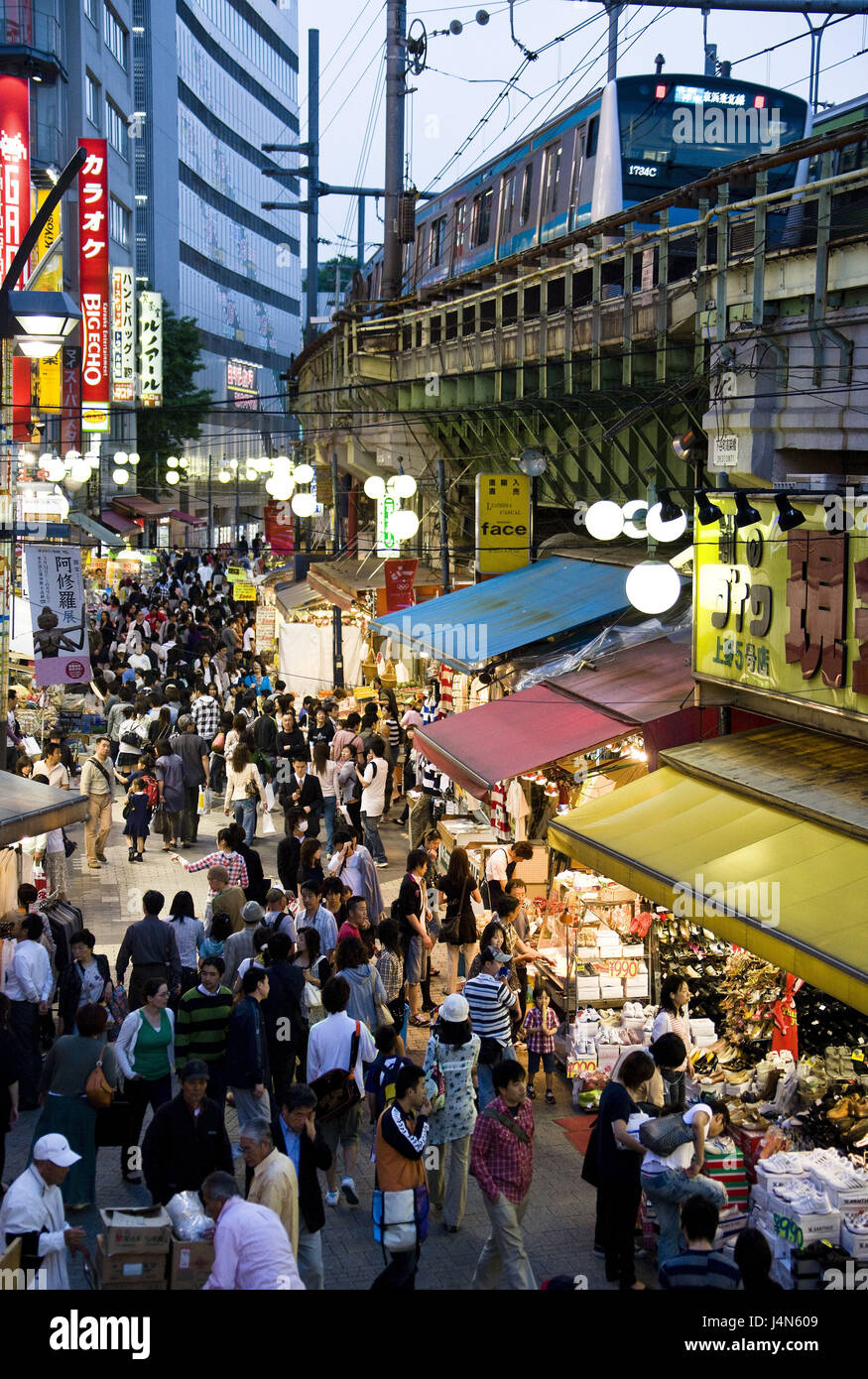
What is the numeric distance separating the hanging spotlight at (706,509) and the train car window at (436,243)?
19064 mm

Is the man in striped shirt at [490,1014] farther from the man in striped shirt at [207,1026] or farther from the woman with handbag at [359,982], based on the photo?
the man in striped shirt at [207,1026]

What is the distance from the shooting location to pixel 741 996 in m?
10.7

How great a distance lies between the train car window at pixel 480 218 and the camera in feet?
80.7

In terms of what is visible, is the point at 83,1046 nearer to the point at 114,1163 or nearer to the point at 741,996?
the point at 114,1163

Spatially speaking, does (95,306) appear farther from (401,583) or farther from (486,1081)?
(486,1081)

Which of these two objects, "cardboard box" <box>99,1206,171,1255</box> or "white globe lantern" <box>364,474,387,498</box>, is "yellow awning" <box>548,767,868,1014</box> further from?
"white globe lantern" <box>364,474,387,498</box>

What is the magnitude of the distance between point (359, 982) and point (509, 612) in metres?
7.61

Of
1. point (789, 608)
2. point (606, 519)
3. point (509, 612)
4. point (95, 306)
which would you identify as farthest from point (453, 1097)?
point (95, 306)

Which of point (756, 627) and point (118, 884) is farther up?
point (756, 627)

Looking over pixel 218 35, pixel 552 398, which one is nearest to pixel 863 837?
pixel 552 398

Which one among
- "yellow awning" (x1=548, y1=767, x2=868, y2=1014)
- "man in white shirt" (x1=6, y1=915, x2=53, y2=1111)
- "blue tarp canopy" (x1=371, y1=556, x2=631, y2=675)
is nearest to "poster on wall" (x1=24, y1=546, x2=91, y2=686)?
"blue tarp canopy" (x1=371, y1=556, x2=631, y2=675)

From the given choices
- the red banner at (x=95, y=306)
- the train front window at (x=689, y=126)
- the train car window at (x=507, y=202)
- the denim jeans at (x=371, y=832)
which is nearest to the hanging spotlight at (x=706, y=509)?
the denim jeans at (x=371, y=832)

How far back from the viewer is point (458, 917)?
40.3 ft

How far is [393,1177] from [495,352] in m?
14.9
